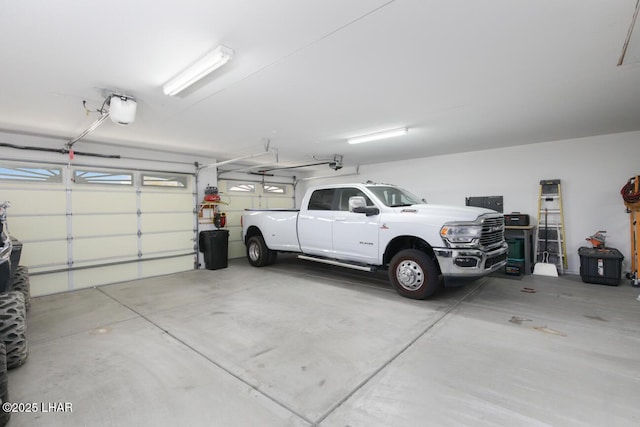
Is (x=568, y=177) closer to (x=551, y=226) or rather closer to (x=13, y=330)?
(x=551, y=226)

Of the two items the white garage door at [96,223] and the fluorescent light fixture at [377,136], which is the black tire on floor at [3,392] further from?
the fluorescent light fixture at [377,136]

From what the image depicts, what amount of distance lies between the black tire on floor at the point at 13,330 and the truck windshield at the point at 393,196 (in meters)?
4.96

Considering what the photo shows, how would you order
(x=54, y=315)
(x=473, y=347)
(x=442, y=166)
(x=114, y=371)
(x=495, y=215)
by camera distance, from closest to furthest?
(x=114, y=371) < (x=473, y=347) < (x=54, y=315) < (x=495, y=215) < (x=442, y=166)

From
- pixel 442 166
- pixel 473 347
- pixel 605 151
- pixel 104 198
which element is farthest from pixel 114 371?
pixel 605 151

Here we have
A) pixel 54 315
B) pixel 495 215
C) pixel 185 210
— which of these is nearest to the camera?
pixel 54 315

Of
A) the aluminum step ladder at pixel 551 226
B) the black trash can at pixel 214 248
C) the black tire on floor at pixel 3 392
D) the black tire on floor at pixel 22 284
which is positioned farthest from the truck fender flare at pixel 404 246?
the black tire on floor at pixel 22 284

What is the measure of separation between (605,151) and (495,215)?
10.9 ft

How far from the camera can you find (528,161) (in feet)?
21.4

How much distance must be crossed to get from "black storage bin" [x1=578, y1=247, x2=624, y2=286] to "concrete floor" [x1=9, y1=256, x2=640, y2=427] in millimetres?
605

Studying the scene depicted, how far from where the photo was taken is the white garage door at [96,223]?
5.09 m

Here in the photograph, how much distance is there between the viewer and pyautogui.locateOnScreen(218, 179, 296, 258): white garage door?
8.65m

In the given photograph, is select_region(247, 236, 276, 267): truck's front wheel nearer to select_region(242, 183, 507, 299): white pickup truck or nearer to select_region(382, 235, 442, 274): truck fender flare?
select_region(242, 183, 507, 299): white pickup truck

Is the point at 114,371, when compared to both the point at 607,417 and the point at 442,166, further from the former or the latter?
the point at 442,166

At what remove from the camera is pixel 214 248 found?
7098mm
